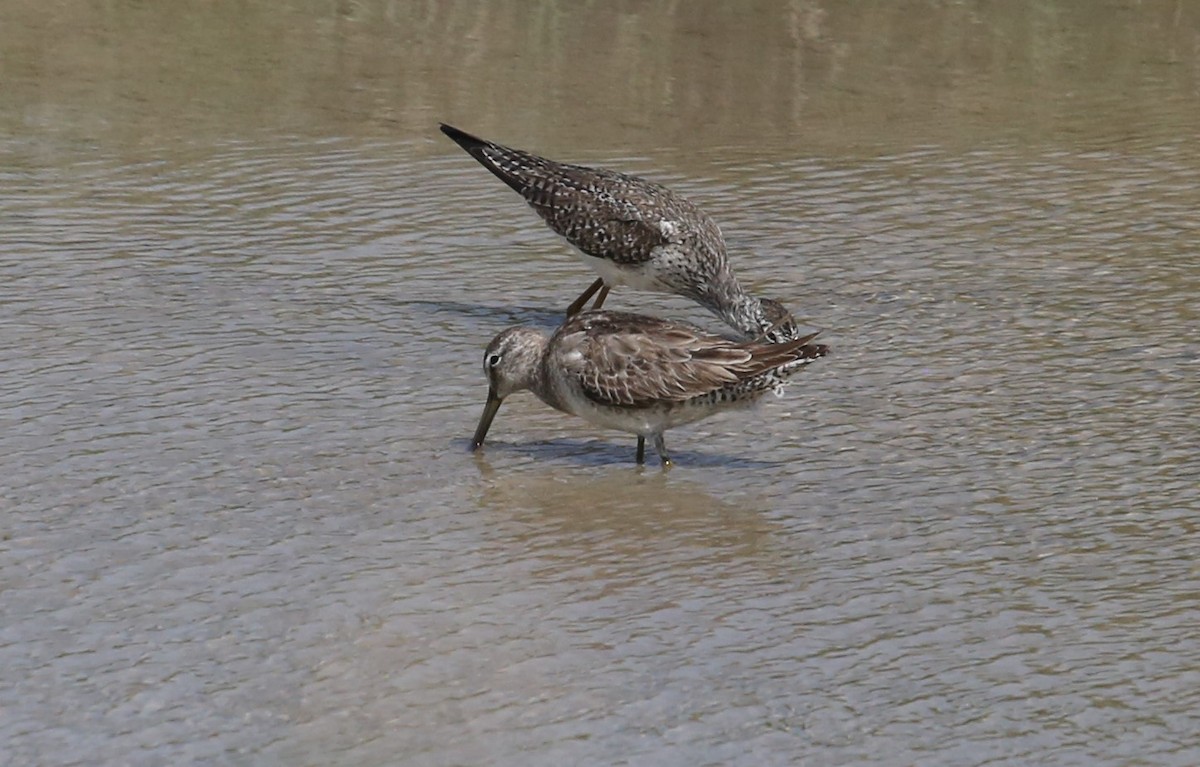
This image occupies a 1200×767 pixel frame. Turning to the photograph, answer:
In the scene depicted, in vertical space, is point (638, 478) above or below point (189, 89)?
below

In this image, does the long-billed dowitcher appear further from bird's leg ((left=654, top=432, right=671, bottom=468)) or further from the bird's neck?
the bird's neck

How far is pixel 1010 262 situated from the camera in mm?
10344

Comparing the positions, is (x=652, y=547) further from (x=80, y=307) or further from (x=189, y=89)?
(x=189, y=89)

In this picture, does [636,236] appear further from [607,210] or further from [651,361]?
[651,361]

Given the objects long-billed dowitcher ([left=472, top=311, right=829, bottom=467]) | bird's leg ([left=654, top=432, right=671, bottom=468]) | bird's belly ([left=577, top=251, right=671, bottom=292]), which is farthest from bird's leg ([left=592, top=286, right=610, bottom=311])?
bird's leg ([left=654, top=432, right=671, bottom=468])

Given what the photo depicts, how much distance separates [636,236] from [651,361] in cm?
190

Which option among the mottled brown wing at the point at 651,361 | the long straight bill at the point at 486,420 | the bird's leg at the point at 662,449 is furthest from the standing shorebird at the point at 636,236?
the long straight bill at the point at 486,420

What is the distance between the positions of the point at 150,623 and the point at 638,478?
2292 millimetres

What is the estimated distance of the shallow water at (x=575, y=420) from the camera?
5809 mm

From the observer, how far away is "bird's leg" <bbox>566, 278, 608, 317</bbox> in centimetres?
999

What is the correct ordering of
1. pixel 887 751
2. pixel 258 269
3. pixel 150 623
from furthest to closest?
pixel 258 269, pixel 150 623, pixel 887 751

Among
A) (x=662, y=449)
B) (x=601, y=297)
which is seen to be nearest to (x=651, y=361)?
(x=662, y=449)

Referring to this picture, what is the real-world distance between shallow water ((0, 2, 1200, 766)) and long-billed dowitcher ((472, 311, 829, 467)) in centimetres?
23

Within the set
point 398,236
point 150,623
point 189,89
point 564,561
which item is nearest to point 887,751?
point 564,561
